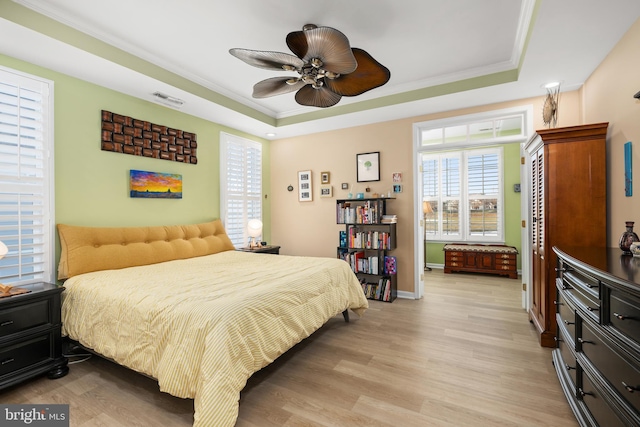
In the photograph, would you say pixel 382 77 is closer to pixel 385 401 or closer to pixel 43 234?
pixel 385 401

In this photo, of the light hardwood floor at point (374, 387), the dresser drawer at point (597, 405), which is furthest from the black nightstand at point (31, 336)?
the dresser drawer at point (597, 405)

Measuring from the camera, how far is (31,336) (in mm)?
2193

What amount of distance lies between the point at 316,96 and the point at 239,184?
8.25ft

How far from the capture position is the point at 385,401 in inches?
78.4

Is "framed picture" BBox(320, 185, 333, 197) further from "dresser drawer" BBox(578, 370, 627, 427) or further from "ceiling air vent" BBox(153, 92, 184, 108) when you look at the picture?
"dresser drawer" BBox(578, 370, 627, 427)

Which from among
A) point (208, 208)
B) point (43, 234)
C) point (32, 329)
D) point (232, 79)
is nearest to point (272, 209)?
point (208, 208)

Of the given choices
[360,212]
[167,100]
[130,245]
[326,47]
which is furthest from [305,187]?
[326,47]

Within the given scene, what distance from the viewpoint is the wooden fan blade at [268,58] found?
2143 millimetres

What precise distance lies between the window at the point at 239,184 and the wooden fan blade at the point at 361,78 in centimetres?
256

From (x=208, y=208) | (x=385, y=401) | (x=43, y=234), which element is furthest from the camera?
(x=208, y=208)

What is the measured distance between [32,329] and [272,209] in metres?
3.70

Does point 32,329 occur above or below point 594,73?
below

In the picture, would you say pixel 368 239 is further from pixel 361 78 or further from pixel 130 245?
pixel 130 245

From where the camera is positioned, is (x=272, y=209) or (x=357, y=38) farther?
(x=272, y=209)
